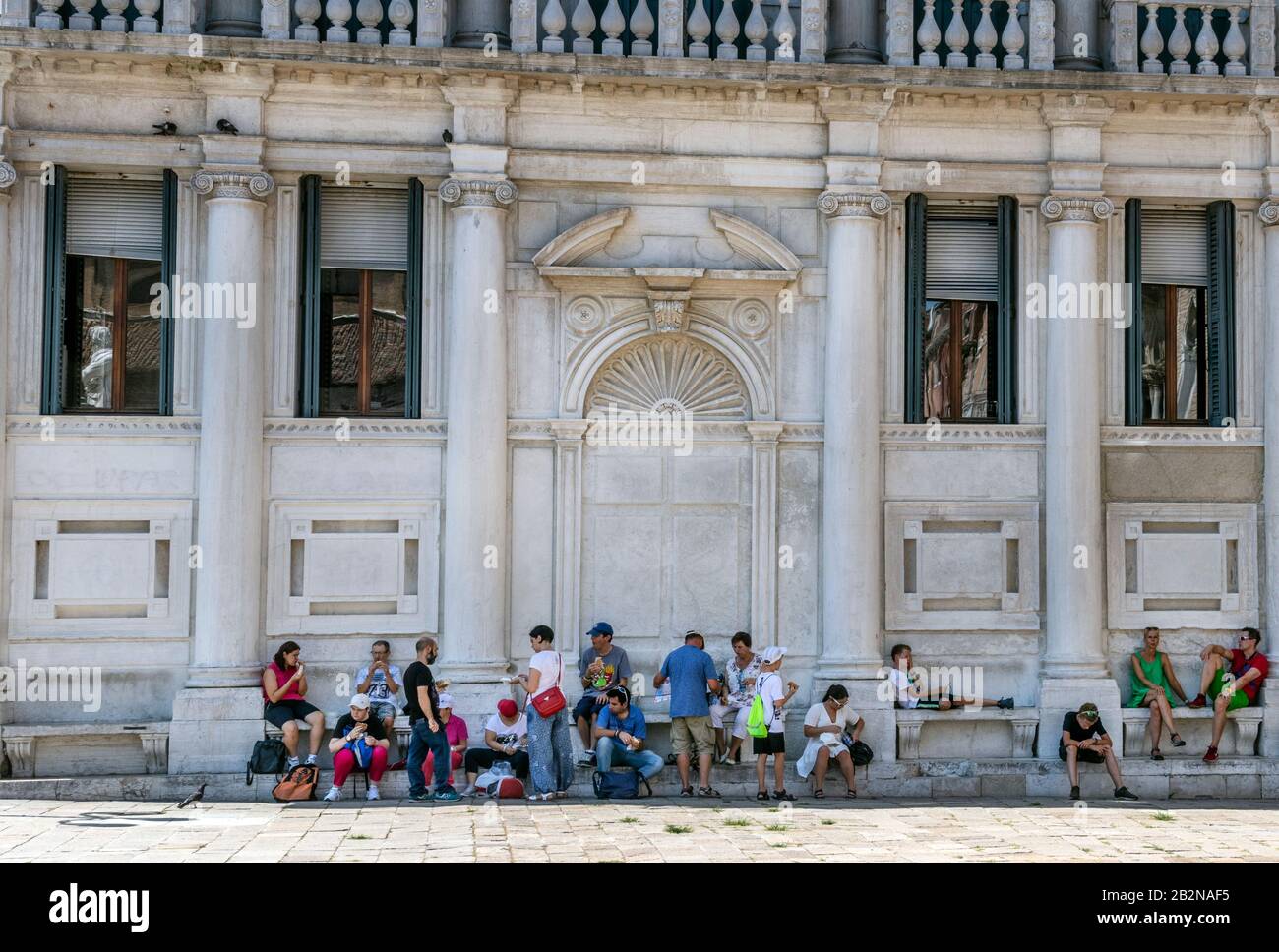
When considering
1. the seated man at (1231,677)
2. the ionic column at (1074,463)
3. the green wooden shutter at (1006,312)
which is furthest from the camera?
the green wooden shutter at (1006,312)

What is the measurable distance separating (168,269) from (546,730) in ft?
22.7

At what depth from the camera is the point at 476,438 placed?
753 inches

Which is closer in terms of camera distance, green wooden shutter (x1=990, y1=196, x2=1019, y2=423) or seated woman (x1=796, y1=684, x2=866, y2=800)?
seated woman (x1=796, y1=684, x2=866, y2=800)

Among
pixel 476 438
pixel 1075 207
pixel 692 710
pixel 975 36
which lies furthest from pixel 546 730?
pixel 975 36

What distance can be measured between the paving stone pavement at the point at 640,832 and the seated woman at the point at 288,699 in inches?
39.4

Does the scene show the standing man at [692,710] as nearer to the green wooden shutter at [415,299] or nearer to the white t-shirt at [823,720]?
the white t-shirt at [823,720]

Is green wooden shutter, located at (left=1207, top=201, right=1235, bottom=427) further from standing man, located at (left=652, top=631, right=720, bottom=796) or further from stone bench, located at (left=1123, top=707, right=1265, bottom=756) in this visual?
standing man, located at (left=652, top=631, right=720, bottom=796)

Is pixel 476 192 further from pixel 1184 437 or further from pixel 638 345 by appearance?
pixel 1184 437

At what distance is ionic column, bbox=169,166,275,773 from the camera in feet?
60.6

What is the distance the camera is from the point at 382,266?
19578mm

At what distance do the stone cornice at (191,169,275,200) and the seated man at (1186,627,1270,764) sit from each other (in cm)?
1262

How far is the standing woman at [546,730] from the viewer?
57.5 feet

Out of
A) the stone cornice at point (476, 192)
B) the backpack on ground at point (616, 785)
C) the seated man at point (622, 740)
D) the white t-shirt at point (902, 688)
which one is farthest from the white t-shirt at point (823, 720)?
the stone cornice at point (476, 192)

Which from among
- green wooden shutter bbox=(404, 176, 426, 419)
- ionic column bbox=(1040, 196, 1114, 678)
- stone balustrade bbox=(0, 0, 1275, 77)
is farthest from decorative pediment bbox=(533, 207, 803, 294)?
ionic column bbox=(1040, 196, 1114, 678)
